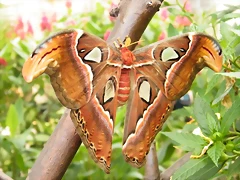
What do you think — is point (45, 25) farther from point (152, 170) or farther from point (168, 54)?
point (168, 54)

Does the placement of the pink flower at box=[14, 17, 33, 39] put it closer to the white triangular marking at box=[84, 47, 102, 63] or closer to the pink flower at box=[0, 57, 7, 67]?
the pink flower at box=[0, 57, 7, 67]

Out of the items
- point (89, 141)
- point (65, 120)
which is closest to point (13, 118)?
point (65, 120)

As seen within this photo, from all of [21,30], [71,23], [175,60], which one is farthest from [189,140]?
[21,30]

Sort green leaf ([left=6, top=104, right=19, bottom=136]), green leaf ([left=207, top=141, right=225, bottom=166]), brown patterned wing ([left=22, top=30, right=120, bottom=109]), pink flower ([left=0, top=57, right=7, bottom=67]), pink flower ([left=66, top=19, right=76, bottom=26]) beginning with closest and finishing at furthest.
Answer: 1. brown patterned wing ([left=22, top=30, right=120, bottom=109])
2. green leaf ([left=207, top=141, right=225, bottom=166])
3. green leaf ([left=6, top=104, right=19, bottom=136])
4. pink flower ([left=0, top=57, right=7, bottom=67])
5. pink flower ([left=66, top=19, right=76, bottom=26])

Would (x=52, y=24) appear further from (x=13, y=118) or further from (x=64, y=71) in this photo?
(x=64, y=71)

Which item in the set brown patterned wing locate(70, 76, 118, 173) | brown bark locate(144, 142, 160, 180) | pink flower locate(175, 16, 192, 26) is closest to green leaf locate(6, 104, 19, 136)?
brown bark locate(144, 142, 160, 180)
